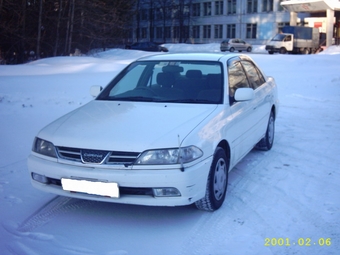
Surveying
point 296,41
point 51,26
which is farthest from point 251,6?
point 51,26

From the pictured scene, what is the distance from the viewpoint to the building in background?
56938mm

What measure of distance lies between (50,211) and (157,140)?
142 centimetres

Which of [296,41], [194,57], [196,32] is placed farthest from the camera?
[196,32]

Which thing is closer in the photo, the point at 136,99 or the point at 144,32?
the point at 136,99

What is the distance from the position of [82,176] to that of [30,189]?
1413 mm

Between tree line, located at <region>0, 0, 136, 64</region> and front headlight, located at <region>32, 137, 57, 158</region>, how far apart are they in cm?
2194

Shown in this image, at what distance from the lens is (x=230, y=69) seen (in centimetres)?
546

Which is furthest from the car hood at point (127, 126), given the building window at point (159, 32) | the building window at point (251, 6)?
the building window at point (159, 32)

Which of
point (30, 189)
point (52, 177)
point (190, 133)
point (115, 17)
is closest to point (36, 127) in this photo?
point (30, 189)

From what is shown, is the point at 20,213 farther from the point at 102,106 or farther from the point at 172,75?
the point at 172,75

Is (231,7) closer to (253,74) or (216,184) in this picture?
(253,74)

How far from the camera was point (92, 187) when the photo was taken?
12.8 ft

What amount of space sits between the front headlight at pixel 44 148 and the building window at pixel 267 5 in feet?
188

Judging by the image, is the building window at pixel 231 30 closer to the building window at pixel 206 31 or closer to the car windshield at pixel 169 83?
the building window at pixel 206 31
